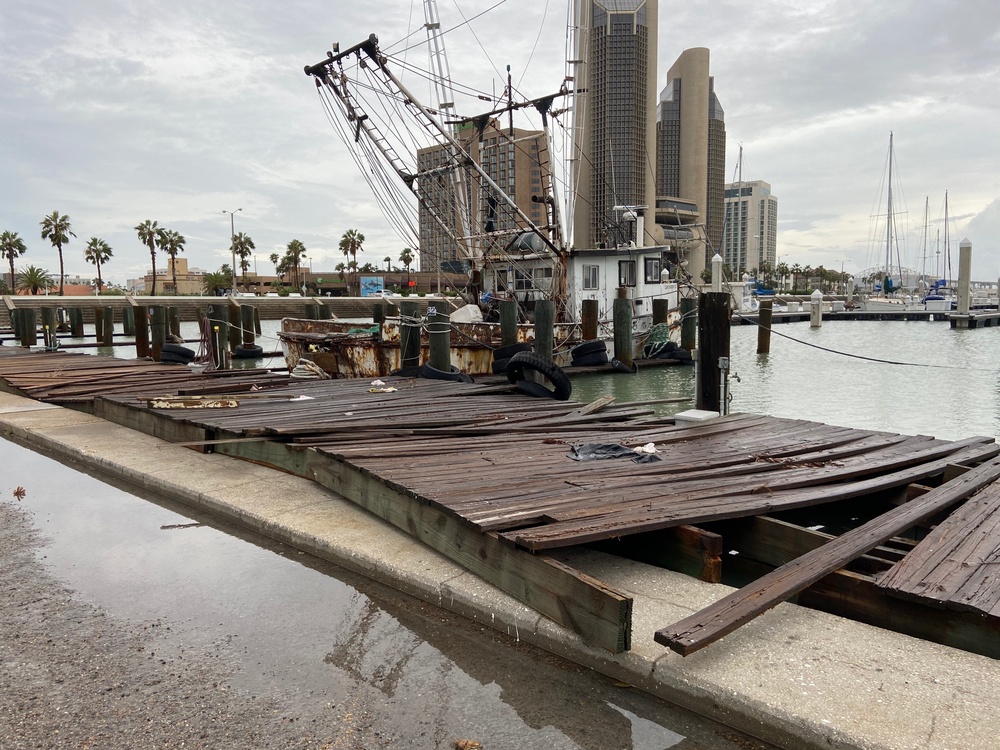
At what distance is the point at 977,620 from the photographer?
3.26 m

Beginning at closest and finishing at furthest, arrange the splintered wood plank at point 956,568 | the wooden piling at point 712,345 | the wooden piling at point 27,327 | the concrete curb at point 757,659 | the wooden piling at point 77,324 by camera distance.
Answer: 1. the concrete curb at point 757,659
2. the splintered wood plank at point 956,568
3. the wooden piling at point 712,345
4. the wooden piling at point 27,327
5. the wooden piling at point 77,324

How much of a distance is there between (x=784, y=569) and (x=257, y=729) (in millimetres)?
2698

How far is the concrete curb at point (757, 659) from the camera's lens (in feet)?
8.74

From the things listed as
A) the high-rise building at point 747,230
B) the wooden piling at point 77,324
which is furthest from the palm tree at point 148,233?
the high-rise building at point 747,230

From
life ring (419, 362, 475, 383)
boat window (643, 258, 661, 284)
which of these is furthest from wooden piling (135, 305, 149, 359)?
boat window (643, 258, 661, 284)

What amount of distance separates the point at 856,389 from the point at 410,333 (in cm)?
1273

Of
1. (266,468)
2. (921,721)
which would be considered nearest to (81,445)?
(266,468)

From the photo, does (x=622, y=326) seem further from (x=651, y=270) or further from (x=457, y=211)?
(x=457, y=211)

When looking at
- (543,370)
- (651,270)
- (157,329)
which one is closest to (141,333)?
(157,329)

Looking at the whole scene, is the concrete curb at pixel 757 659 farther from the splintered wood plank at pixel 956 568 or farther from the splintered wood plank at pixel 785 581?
the splintered wood plank at pixel 956 568

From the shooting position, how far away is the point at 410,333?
15094 mm

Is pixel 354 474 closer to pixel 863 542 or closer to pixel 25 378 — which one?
pixel 863 542

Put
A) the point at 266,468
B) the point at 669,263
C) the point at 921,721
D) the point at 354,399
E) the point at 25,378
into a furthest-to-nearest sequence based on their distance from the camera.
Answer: the point at 669,263, the point at 25,378, the point at 354,399, the point at 266,468, the point at 921,721

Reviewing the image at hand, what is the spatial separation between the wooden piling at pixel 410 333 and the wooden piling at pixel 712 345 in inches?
270
